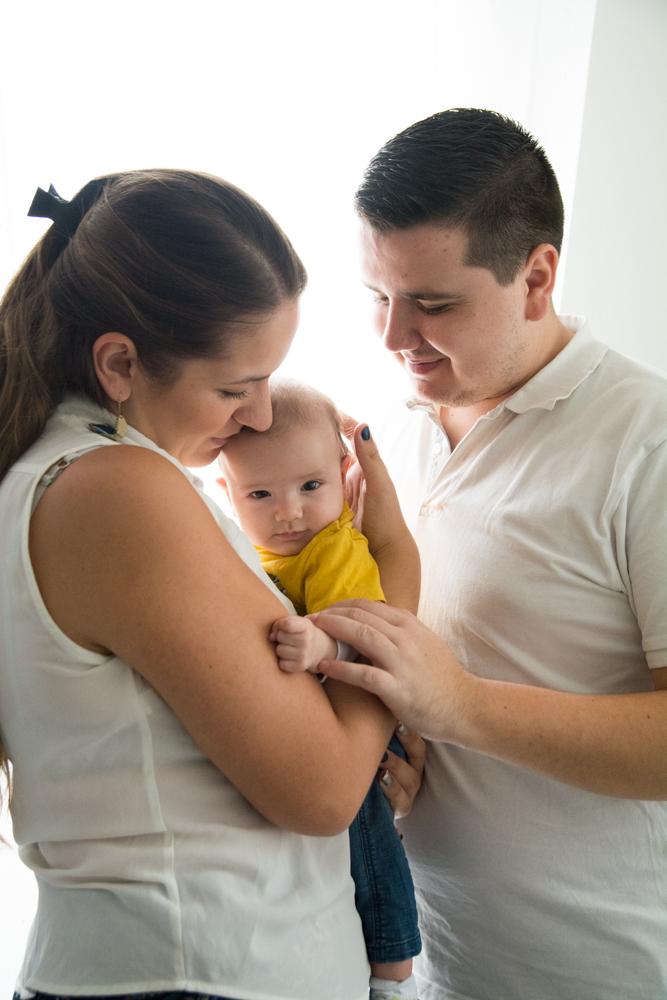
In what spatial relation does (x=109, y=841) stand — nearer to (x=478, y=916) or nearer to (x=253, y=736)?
(x=253, y=736)

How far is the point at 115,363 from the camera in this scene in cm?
112

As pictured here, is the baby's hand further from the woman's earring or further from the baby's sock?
the baby's sock

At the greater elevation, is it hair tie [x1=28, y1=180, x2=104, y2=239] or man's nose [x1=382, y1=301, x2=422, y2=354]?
hair tie [x1=28, y1=180, x2=104, y2=239]

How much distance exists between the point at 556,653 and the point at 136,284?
2.80 ft

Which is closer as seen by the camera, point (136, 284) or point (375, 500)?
point (136, 284)

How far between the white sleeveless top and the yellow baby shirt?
0.38 m

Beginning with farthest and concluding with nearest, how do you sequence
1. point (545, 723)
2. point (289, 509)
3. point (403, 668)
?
1. point (289, 509)
2. point (545, 723)
3. point (403, 668)

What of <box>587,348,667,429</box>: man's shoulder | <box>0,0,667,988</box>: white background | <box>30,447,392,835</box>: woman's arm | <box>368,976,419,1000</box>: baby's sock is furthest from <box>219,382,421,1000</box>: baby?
<box>0,0,667,988</box>: white background

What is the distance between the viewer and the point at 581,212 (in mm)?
2701

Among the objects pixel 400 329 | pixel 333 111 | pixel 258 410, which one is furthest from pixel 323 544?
pixel 333 111

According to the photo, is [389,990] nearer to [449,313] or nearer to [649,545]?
[649,545]

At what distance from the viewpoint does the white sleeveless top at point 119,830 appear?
102 centimetres

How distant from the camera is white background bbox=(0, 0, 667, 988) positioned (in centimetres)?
192

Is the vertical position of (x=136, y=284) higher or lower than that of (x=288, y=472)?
higher
